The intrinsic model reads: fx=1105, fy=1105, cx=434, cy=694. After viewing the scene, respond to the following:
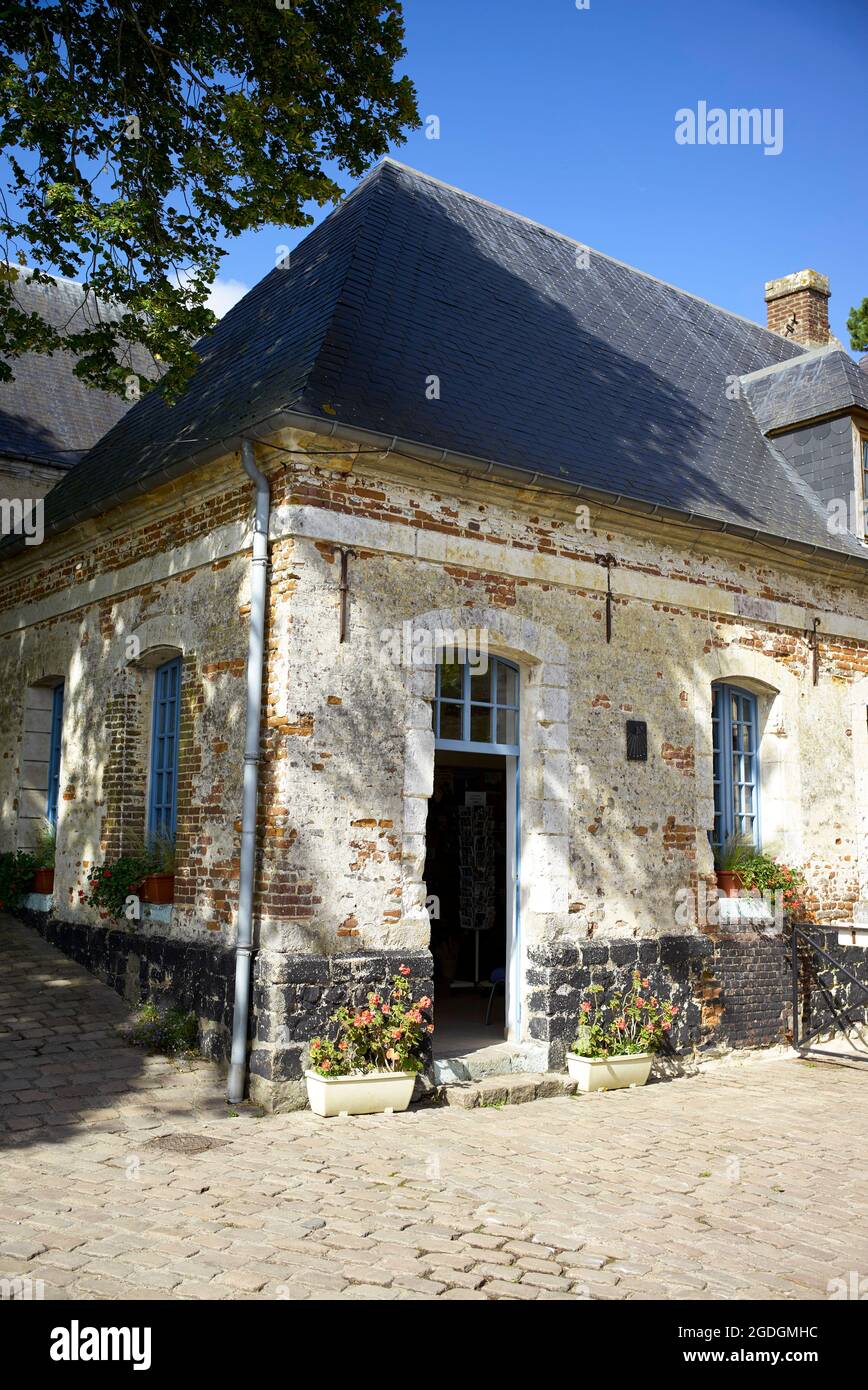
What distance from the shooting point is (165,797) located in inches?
358

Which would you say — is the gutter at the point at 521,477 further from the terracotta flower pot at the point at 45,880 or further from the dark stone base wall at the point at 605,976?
the terracotta flower pot at the point at 45,880

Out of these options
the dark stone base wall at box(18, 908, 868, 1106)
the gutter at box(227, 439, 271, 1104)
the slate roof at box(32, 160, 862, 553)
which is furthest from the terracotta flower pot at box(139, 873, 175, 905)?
the slate roof at box(32, 160, 862, 553)

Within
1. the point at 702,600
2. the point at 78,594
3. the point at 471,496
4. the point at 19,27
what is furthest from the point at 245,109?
the point at 702,600

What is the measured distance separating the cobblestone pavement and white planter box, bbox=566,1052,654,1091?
0.14 meters

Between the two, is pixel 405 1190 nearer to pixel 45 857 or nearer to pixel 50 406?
pixel 45 857

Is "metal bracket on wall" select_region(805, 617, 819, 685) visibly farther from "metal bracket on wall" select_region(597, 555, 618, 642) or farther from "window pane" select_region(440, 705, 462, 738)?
"window pane" select_region(440, 705, 462, 738)

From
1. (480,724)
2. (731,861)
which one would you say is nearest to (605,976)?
(731,861)

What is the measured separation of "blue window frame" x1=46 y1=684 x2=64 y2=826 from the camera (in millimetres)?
10875

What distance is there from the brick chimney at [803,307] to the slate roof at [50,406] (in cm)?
914

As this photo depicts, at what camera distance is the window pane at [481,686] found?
8328 millimetres

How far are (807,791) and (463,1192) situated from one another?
6116 mm

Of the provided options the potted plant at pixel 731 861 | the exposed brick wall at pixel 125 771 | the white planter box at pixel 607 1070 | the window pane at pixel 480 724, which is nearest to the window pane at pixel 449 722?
the window pane at pixel 480 724

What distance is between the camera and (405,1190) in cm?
545

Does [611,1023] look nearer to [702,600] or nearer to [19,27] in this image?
[702,600]
